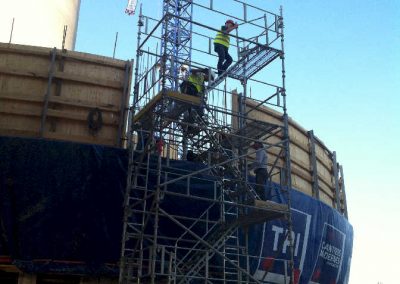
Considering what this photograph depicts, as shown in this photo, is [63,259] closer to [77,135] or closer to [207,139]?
[77,135]

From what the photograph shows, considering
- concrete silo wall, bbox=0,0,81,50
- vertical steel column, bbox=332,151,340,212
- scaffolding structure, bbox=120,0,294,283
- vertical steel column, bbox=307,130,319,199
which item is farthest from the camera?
concrete silo wall, bbox=0,0,81,50

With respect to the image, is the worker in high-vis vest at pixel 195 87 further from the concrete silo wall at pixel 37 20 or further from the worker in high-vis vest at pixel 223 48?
the concrete silo wall at pixel 37 20

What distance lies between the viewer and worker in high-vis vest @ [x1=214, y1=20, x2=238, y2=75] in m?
14.7

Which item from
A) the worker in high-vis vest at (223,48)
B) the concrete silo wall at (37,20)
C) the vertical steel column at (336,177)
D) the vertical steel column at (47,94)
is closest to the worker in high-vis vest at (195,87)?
the worker in high-vis vest at (223,48)

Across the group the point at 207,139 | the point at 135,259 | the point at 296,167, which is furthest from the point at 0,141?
the point at 296,167

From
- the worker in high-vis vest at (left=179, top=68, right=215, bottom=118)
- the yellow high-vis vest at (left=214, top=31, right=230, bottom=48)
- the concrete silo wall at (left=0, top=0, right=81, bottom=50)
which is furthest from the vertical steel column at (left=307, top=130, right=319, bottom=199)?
the concrete silo wall at (left=0, top=0, right=81, bottom=50)

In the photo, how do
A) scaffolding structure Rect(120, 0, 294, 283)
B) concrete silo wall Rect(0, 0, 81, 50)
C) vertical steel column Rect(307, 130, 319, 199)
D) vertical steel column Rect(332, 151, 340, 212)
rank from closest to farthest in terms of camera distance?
scaffolding structure Rect(120, 0, 294, 283)
vertical steel column Rect(307, 130, 319, 199)
vertical steel column Rect(332, 151, 340, 212)
concrete silo wall Rect(0, 0, 81, 50)

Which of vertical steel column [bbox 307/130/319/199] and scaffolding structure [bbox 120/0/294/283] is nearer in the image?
scaffolding structure [bbox 120/0/294/283]

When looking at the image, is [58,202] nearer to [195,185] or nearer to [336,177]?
[195,185]

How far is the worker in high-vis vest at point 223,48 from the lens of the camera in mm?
14695

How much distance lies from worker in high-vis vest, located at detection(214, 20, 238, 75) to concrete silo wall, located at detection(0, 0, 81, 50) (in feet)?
46.1

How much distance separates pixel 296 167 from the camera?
17.5 meters

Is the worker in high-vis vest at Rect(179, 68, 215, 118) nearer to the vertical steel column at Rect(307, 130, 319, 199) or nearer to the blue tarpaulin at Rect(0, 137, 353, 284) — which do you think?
the blue tarpaulin at Rect(0, 137, 353, 284)

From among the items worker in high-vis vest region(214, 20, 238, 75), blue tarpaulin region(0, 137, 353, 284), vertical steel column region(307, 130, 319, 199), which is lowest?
blue tarpaulin region(0, 137, 353, 284)
